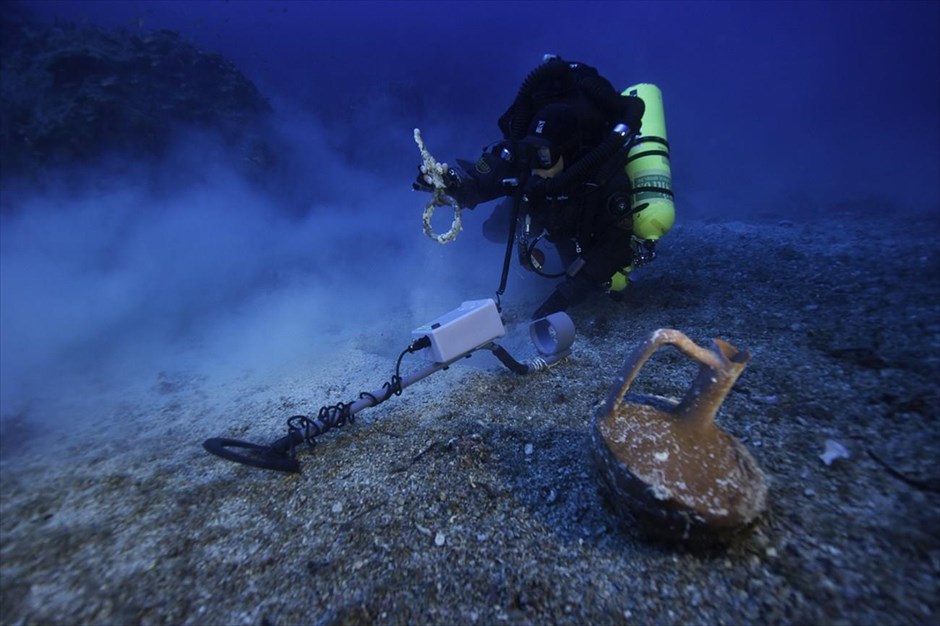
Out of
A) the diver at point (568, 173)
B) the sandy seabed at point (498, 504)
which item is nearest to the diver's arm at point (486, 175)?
the diver at point (568, 173)

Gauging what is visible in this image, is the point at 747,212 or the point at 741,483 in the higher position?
the point at 747,212

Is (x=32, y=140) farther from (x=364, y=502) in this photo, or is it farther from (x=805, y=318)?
(x=805, y=318)

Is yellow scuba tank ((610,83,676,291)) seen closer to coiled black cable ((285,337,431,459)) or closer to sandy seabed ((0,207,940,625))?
sandy seabed ((0,207,940,625))

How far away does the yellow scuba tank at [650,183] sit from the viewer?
3.99 metres

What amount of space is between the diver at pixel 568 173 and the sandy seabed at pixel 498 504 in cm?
129

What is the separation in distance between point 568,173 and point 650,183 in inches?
40.9

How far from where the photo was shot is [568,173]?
12.9ft

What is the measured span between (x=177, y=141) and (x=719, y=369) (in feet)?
43.0

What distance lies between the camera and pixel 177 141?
31.3 feet

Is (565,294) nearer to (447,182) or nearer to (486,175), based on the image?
(486,175)

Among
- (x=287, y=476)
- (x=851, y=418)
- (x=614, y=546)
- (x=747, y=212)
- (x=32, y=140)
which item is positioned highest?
(x=32, y=140)

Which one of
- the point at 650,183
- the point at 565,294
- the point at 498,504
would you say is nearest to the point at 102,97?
the point at 565,294

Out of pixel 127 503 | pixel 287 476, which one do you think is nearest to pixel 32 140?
pixel 127 503

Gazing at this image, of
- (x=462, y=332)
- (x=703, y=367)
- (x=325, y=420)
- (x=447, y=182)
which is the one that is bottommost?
(x=325, y=420)
